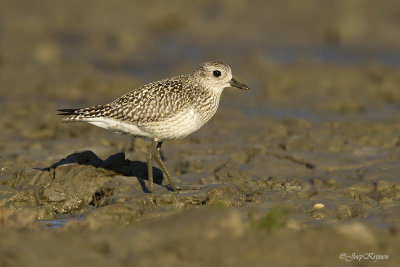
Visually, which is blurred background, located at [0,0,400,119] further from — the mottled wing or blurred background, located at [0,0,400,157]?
the mottled wing

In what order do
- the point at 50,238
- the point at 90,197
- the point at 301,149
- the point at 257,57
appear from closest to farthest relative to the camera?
the point at 50,238
the point at 90,197
the point at 301,149
the point at 257,57

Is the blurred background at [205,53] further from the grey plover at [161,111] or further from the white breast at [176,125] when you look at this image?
the white breast at [176,125]

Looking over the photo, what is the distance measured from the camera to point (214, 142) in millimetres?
13430

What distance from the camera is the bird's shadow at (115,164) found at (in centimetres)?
1062

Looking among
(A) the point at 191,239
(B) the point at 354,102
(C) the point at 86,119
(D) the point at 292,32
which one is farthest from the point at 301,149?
(D) the point at 292,32

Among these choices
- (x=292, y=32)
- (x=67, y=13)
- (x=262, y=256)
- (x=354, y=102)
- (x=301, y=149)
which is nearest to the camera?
(x=262, y=256)

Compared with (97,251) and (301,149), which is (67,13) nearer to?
(301,149)

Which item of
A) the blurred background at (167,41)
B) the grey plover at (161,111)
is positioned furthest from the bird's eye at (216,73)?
the blurred background at (167,41)

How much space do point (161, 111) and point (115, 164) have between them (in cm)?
113

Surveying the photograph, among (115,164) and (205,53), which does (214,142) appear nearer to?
(115,164)

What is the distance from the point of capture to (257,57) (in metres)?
19.6

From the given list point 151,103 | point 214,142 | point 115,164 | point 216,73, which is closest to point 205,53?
point 214,142

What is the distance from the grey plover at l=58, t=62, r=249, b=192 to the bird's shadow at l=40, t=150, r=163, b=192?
0.50 metres

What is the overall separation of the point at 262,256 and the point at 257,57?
43.6 feet
